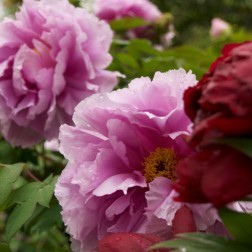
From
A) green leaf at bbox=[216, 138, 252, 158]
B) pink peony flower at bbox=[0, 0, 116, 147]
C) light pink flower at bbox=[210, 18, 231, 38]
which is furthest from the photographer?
light pink flower at bbox=[210, 18, 231, 38]

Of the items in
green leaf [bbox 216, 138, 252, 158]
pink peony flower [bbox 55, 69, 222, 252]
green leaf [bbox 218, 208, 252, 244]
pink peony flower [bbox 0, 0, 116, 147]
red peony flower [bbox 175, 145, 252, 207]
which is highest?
green leaf [bbox 216, 138, 252, 158]

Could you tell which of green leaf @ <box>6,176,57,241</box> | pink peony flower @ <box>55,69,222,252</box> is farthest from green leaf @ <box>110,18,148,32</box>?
pink peony flower @ <box>55,69,222,252</box>

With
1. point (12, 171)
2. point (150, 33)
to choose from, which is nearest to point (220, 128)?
point (12, 171)

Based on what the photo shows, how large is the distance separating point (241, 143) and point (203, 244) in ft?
0.27

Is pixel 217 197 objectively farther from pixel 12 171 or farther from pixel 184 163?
pixel 12 171

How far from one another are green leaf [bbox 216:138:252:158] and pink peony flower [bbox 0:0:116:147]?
1.92 feet

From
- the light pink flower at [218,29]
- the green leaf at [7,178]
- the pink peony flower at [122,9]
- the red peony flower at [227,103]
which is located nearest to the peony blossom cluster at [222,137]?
the red peony flower at [227,103]

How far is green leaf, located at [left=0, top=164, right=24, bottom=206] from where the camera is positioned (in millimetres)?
651

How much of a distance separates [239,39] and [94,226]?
911 millimetres

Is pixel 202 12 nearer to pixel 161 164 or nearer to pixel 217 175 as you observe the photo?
pixel 161 164

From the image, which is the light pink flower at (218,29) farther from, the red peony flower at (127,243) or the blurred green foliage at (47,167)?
the red peony flower at (127,243)

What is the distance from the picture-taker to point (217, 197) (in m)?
0.38

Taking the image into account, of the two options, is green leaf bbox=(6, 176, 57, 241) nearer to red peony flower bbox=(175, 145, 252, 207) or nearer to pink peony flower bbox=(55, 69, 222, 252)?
pink peony flower bbox=(55, 69, 222, 252)

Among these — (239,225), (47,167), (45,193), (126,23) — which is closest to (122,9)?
(126,23)
